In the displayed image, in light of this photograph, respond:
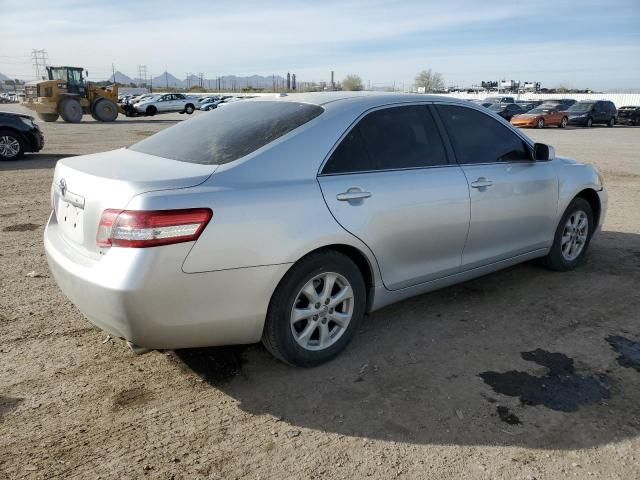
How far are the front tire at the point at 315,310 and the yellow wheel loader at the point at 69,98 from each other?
28609 mm

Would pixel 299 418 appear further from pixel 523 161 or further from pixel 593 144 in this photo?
pixel 593 144

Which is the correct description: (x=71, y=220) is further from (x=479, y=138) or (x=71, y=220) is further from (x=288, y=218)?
(x=479, y=138)

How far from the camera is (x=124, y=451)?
8.39ft

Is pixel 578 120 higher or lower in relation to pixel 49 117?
higher

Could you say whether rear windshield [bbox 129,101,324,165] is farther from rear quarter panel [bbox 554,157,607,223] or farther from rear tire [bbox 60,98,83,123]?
rear tire [bbox 60,98,83,123]

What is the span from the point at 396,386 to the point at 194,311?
1.26 m

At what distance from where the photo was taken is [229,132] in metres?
3.39

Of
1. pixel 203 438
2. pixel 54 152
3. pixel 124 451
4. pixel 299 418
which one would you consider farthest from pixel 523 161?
pixel 54 152

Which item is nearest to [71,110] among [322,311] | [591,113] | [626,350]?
[322,311]

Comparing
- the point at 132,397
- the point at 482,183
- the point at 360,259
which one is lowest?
the point at 132,397

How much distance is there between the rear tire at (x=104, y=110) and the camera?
30.1 meters

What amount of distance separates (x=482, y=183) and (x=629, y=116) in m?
35.9

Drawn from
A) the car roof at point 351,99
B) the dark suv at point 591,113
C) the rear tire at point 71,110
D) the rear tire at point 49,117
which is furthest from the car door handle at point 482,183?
the dark suv at point 591,113

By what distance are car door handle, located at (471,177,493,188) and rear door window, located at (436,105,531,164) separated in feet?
0.52
